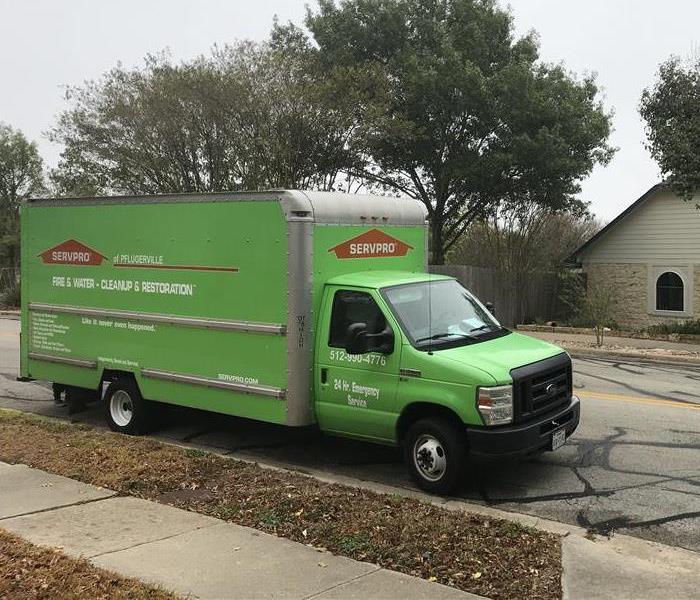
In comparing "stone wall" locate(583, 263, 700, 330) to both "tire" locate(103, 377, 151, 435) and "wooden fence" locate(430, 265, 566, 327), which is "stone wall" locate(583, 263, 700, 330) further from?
"tire" locate(103, 377, 151, 435)

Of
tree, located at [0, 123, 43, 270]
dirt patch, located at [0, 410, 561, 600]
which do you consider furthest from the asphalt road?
tree, located at [0, 123, 43, 270]

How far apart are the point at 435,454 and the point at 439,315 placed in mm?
1380

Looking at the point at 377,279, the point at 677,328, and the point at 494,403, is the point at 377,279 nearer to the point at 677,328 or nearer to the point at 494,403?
the point at 494,403

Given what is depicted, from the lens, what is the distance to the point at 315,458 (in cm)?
768

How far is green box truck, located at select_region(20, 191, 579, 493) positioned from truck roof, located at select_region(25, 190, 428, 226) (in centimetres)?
2

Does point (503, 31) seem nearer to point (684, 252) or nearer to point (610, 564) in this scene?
point (684, 252)

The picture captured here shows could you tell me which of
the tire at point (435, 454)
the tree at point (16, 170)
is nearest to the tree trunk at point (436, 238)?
the tire at point (435, 454)

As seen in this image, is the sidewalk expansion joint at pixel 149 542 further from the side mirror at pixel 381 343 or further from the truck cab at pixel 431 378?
the side mirror at pixel 381 343

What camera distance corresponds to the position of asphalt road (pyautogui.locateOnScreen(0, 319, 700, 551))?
5.91 meters

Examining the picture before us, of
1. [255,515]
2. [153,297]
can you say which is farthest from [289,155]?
[255,515]

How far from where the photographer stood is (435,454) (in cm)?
637

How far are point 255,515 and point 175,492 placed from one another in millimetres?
1024

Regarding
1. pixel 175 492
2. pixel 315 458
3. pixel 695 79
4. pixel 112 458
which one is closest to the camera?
pixel 175 492

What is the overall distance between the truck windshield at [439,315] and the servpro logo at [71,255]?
396 cm
